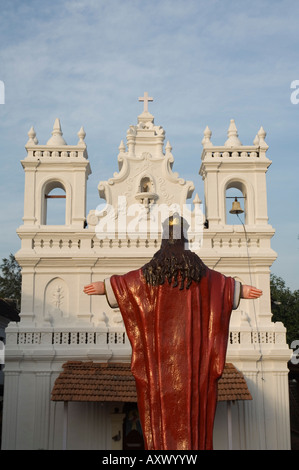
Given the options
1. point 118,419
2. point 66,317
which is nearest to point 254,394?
point 118,419

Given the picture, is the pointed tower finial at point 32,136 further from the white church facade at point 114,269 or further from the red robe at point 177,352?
the red robe at point 177,352

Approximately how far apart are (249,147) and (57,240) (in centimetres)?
610

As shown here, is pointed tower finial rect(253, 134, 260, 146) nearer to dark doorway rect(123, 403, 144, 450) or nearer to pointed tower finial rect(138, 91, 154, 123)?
pointed tower finial rect(138, 91, 154, 123)

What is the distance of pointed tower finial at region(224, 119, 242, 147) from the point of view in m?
16.5

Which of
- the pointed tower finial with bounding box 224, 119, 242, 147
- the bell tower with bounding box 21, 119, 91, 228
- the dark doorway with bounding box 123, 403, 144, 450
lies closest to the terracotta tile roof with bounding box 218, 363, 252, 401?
the dark doorway with bounding box 123, 403, 144, 450

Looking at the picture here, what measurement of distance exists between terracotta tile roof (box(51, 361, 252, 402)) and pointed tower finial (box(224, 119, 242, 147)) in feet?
21.0

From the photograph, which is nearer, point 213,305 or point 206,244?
point 213,305

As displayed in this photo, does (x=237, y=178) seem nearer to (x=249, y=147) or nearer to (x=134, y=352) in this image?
(x=249, y=147)

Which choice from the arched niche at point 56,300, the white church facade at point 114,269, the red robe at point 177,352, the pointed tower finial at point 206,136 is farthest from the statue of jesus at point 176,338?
the pointed tower finial at point 206,136

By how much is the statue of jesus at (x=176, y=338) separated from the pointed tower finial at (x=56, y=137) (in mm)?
11142

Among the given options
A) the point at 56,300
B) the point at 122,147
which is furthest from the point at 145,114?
the point at 56,300

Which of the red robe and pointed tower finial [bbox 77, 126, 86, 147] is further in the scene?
pointed tower finial [bbox 77, 126, 86, 147]
